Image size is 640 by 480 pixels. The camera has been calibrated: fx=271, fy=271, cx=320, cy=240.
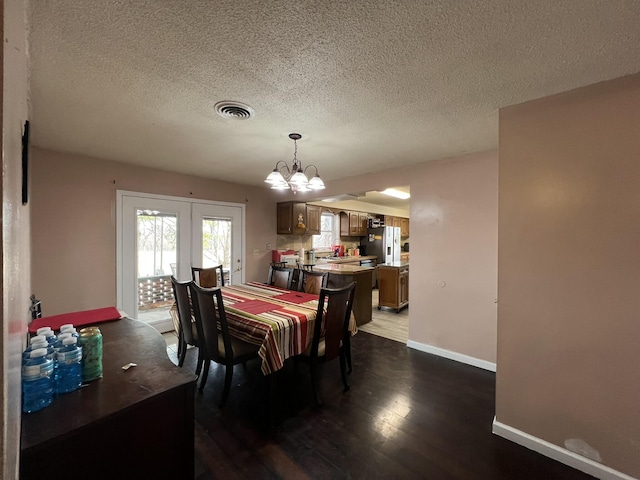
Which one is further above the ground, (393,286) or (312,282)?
(312,282)

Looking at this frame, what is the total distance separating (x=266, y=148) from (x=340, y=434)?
2.61 meters

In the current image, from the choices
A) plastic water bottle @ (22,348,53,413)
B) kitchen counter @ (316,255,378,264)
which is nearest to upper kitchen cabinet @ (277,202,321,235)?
kitchen counter @ (316,255,378,264)

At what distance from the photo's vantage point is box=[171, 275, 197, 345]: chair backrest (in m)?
2.40

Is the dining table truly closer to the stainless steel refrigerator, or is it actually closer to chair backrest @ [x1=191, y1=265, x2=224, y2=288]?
chair backrest @ [x1=191, y1=265, x2=224, y2=288]

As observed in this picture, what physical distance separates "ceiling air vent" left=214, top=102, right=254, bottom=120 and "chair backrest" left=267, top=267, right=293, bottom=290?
1999mm

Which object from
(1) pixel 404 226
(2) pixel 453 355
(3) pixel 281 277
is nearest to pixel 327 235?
(1) pixel 404 226

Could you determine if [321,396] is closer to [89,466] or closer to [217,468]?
[217,468]

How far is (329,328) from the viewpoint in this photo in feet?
7.36

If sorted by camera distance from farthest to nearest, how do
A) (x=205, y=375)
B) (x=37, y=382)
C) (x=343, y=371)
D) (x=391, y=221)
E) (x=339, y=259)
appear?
(x=391, y=221) → (x=339, y=259) → (x=343, y=371) → (x=205, y=375) → (x=37, y=382)

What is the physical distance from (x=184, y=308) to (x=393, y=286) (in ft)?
11.9

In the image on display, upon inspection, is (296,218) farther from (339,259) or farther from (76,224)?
(76,224)

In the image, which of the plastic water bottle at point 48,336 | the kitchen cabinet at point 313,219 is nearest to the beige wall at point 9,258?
the plastic water bottle at point 48,336

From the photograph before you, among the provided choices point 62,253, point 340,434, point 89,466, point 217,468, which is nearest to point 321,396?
point 340,434

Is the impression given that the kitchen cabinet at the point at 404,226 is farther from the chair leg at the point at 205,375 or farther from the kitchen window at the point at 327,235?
the chair leg at the point at 205,375
